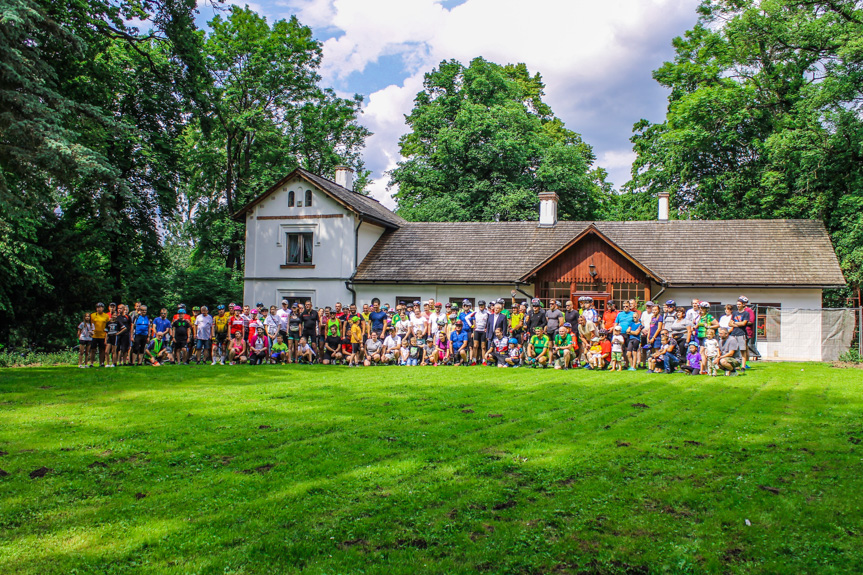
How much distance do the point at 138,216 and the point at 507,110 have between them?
67.9 ft

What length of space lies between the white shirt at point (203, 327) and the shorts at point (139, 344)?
140cm

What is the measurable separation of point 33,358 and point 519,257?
1843cm

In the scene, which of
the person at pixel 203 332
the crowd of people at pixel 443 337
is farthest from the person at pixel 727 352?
the person at pixel 203 332

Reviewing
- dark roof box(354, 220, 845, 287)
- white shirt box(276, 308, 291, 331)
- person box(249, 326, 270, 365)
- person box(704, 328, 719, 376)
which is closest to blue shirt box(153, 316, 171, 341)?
person box(249, 326, 270, 365)

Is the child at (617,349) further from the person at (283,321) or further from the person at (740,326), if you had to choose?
the person at (283,321)

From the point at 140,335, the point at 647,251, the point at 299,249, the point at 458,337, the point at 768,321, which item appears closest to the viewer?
the point at 140,335

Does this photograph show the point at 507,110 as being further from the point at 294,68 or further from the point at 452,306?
the point at 452,306

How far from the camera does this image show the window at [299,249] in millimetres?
28312

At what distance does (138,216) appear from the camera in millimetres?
28391

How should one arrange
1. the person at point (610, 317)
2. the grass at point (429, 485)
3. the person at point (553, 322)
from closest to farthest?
the grass at point (429, 485)
the person at point (553, 322)
the person at point (610, 317)

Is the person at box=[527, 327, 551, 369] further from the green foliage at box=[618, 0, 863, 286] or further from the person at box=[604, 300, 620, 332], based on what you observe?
the green foliage at box=[618, 0, 863, 286]

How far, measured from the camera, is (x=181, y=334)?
59.1ft

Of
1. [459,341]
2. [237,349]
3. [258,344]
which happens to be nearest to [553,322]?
[459,341]

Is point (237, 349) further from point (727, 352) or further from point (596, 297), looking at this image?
point (596, 297)
